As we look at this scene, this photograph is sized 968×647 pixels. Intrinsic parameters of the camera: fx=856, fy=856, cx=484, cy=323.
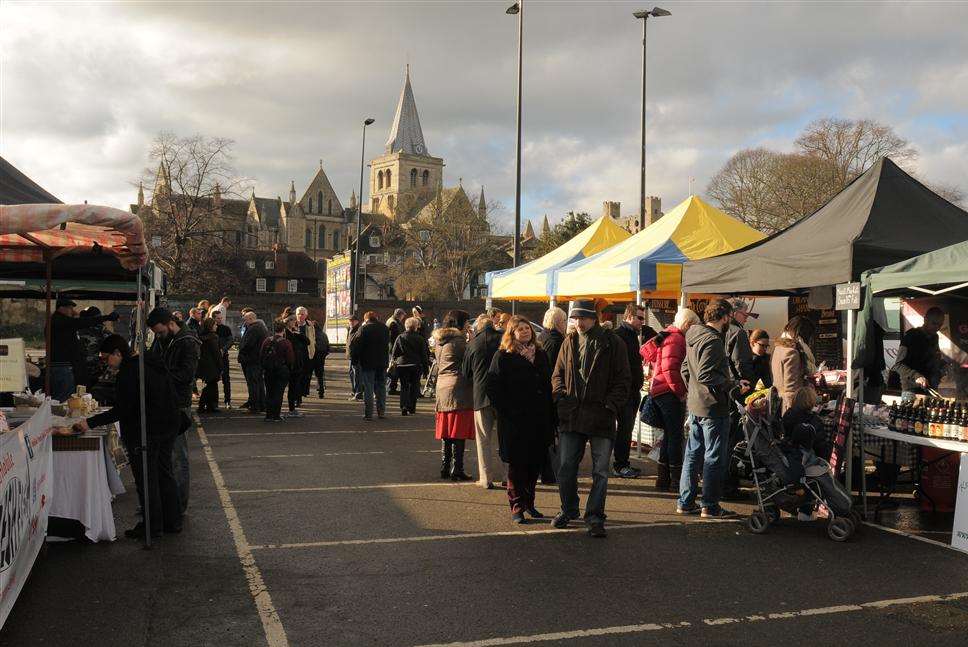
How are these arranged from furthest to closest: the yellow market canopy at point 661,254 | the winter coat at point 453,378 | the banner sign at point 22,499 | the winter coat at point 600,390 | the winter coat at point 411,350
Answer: the winter coat at point 411,350
the yellow market canopy at point 661,254
the winter coat at point 453,378
the winter coat at point 600,390
the banner sign at point 22,499

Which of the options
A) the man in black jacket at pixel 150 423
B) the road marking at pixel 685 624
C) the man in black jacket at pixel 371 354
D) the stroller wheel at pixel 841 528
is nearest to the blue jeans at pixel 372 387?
the man in black jacket at pixel 371 354

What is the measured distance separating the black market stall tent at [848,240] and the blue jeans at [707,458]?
2158 mm

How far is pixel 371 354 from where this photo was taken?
13.7 meters

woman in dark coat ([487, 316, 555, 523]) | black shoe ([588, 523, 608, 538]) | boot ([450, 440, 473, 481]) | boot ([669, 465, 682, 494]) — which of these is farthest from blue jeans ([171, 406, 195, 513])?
boot ([669, 465, 682, 494])

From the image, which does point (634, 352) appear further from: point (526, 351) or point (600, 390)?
point (600, 390)

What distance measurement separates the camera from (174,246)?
58.4 meters

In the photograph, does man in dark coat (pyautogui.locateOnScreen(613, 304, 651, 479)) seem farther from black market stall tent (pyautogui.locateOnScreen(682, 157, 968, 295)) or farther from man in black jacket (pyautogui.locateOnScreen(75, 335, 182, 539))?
man in black jacket (pyautogui.locateOnScreen(75, 335, 182, 539))

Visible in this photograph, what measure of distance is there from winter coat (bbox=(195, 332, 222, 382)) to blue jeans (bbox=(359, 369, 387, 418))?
231 cm

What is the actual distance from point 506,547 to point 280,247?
81590 millimetres

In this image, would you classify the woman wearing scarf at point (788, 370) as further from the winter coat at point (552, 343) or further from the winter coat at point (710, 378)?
the winter coat at point (552, 343)

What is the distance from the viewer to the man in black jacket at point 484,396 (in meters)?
8.25

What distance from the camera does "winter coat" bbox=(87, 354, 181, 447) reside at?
654cm

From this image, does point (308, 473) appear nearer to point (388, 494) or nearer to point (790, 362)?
point (388, 494)

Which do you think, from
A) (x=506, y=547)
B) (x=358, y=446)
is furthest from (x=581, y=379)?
(x=358, y=446)
